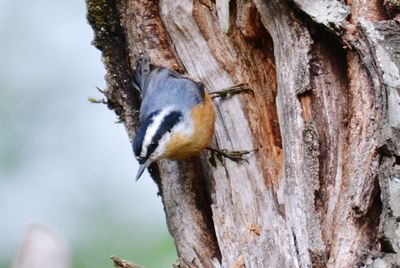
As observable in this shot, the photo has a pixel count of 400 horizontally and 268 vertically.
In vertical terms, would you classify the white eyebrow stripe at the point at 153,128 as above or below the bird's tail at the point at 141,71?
below

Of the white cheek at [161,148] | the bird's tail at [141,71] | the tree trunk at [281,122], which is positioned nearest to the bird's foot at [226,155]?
the tree trunk at [281,122]

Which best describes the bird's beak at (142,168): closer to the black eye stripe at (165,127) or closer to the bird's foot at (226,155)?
the black eye stripe at (165,127)

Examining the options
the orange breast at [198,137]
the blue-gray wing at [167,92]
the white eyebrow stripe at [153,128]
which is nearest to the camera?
the white eyebrow stripe at [153,128]

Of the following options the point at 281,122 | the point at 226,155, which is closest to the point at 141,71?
the point at 226,155

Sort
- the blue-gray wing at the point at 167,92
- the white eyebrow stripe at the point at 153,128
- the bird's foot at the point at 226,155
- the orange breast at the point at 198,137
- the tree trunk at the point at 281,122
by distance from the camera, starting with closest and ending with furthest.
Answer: the tree trunk at the point at 281,122
the bird's foot at the point at 226,155
the white eyebrow stripe at the point at 153,128
the orange breast at the point at 198,137
the blue-gray wing at the point at 167,92

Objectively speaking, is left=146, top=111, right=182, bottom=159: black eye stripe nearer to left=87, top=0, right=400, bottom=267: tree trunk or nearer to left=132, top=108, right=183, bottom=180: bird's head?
left=132, top=108, right=183, bottom=180: bird's head

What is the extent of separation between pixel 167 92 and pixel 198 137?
0.34 meters

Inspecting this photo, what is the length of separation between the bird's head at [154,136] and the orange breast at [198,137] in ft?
0.13

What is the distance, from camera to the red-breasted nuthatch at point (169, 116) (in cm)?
279

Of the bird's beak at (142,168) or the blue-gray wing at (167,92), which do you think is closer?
the bird's beak at (142,168)

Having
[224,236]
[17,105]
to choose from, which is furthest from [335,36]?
[17,105]

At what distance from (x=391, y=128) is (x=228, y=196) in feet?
2.80

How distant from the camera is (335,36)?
233 centimetres

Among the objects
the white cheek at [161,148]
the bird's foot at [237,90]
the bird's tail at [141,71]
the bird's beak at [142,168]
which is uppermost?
the bird's tail at [141,71]
